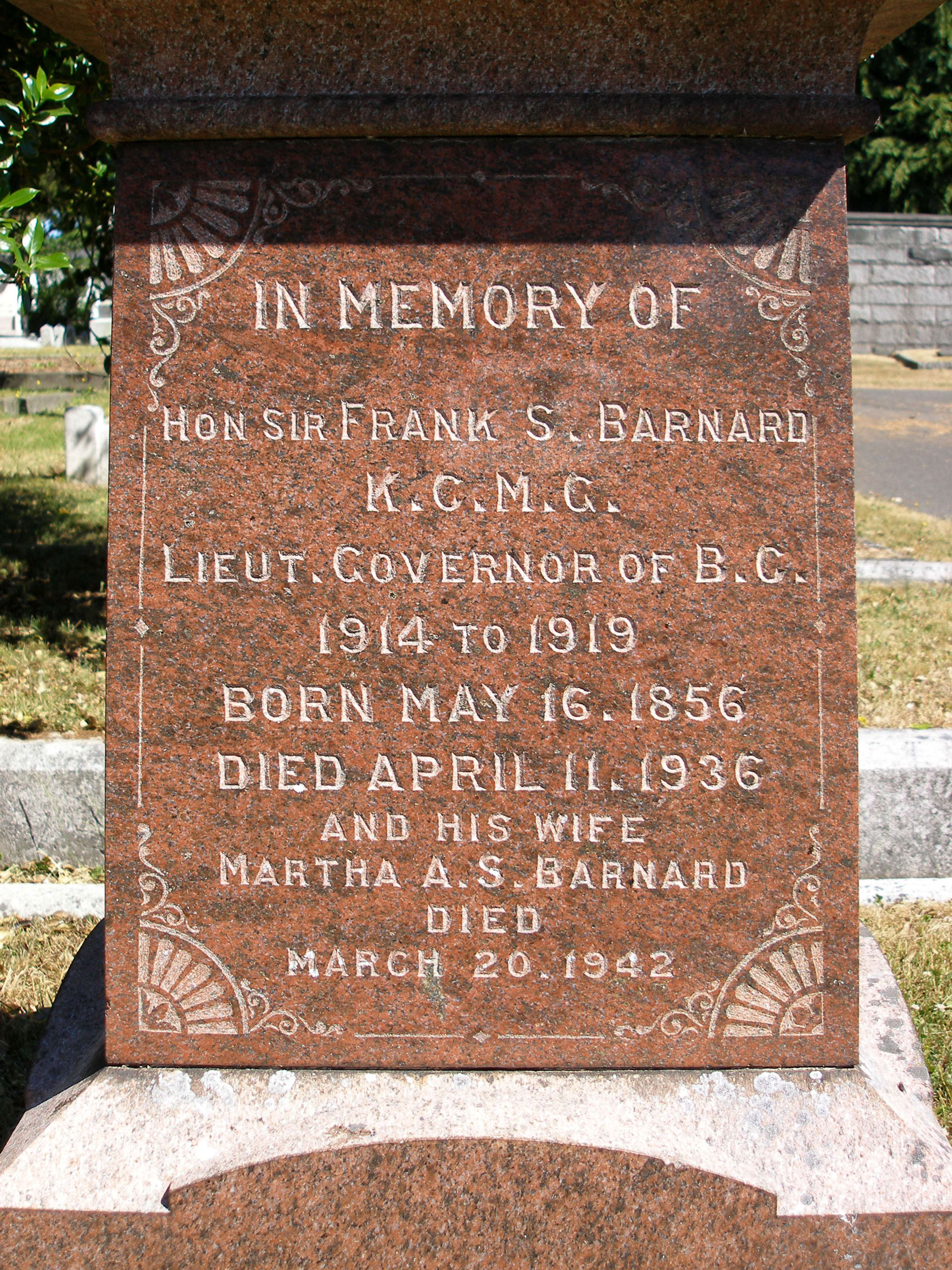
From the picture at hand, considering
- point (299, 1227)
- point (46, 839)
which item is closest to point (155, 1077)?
point (299, 1227)

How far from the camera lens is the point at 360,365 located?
2104mm

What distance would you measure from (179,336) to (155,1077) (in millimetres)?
1456

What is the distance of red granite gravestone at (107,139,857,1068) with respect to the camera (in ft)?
6.84

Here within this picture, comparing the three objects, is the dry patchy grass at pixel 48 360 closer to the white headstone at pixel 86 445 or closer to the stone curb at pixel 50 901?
the white headstone at pixel 86 445

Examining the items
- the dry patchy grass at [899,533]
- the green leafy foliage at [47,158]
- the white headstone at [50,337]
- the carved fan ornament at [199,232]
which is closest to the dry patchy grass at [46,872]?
the green leafy foliage at [47,158]

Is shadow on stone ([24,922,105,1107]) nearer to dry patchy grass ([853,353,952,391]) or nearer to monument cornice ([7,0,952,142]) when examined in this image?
monument cornice ([7,0,952,142])

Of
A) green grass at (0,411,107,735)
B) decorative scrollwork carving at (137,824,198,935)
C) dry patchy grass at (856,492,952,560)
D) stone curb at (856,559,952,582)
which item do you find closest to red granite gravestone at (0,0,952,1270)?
decorative scrollwork carving at (137,824,198,935)

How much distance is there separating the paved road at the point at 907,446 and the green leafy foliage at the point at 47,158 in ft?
22.8

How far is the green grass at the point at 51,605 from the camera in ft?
15.2

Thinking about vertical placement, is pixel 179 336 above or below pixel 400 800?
above

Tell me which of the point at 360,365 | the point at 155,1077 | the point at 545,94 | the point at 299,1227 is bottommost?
the point at 299,1227

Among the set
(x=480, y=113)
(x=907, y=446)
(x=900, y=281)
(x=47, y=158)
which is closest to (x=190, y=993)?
(x=480, y=113)

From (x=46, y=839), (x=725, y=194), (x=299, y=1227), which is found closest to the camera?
(x=299, y=1227)

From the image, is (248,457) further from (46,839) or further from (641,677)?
(46,839)
